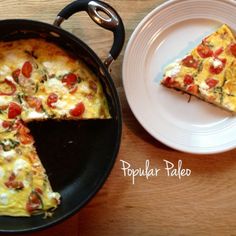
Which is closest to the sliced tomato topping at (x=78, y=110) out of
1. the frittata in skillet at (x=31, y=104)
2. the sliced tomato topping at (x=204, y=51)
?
the frittata in skillet at (x=31, y=104)

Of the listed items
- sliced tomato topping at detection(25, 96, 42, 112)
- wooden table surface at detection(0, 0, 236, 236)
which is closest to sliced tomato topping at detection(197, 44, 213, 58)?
wooden table surface at detection(0, 0, 236, 236)

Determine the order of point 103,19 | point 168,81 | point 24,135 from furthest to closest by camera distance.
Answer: point 168,81, point 24,135, point 103,19

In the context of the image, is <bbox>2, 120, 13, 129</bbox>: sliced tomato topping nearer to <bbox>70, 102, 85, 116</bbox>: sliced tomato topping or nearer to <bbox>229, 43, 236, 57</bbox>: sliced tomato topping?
<bbox>70, 102, 85, 116</bbox>: sliced tomato topping

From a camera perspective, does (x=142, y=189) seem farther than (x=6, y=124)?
Yes

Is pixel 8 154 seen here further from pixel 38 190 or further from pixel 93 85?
A: pixel 93 85

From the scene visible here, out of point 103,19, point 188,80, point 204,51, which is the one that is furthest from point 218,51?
point 103,19

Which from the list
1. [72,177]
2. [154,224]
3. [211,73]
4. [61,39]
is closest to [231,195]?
[154,224]

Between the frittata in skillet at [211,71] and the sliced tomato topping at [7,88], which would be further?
the frittata in skillet at [211,71]

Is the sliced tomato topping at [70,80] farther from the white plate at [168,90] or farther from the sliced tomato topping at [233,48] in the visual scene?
the sliced tomato topping at [233,48]
